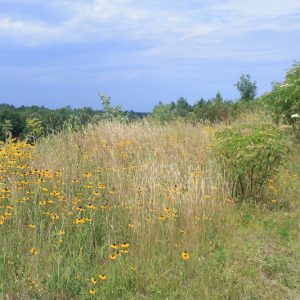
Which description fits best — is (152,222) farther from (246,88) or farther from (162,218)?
(246,88)

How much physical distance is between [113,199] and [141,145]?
2.80m

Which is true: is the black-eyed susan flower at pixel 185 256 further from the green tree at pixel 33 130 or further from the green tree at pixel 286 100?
the green tree at pixel 286 100

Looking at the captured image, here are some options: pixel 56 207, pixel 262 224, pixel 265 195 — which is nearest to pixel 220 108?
pixel 265 195

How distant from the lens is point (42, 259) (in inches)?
156

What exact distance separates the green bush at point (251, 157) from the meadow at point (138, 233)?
20 centimetres

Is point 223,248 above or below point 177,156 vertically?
below

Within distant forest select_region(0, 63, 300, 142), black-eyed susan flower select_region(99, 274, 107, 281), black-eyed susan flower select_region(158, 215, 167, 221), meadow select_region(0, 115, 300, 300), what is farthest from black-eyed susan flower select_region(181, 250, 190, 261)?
distant forest select_region(0, 63, 300, 142)

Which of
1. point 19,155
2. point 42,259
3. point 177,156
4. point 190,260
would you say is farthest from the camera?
point 177,156

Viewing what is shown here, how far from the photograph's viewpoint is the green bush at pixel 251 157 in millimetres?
6145

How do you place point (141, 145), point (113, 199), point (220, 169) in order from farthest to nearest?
point (141, 145), point (220, 169), point (113, 199)

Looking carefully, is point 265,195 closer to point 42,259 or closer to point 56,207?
point 56,207

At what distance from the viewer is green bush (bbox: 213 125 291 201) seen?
6.14m

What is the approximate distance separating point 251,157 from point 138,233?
2176mm

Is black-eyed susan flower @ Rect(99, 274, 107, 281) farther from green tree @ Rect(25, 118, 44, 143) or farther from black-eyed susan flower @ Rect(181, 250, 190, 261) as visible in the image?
green tree @ Rect(25, 118, 44, 143)
